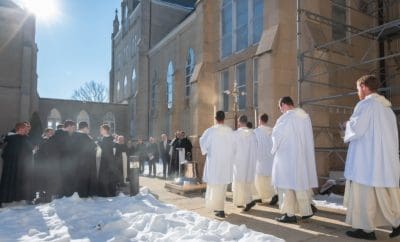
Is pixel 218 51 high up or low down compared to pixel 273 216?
up

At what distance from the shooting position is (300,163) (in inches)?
232

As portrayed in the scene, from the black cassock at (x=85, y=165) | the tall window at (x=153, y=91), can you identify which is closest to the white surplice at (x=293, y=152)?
the black cassock at (x=85, y=165)

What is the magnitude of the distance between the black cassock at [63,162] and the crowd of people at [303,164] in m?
3.62

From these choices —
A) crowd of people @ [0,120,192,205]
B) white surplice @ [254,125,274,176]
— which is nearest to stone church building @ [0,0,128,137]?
crowd of people @ [0,120,192,205]

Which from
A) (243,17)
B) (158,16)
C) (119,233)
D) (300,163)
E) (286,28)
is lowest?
(119,233)

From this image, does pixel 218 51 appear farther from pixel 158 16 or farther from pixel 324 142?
pixel 158 16

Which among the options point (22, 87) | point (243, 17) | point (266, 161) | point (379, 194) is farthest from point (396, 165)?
point (22, 87)

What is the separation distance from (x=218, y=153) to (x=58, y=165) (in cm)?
419

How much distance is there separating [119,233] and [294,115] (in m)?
3.45

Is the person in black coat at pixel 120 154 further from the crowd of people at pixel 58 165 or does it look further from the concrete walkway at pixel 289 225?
the concrete walkway at pixel 289 225

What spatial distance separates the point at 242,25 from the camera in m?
15.1

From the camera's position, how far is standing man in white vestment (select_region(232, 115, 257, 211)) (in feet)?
22.9

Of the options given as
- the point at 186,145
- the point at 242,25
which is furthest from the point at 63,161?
the point at 242,25

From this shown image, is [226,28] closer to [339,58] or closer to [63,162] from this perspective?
[339,58]
